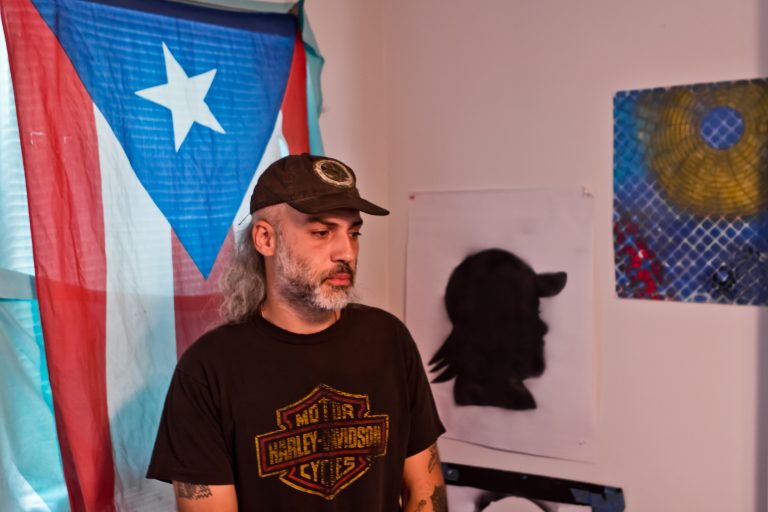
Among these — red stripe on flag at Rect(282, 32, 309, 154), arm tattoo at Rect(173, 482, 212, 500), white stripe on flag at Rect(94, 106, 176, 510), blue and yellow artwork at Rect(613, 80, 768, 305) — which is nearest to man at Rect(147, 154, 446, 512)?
arm tattoo at Rect(173, 482, 212, 500)

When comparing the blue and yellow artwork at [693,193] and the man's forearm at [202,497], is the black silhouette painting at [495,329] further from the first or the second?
the man's forearm at [202,497]

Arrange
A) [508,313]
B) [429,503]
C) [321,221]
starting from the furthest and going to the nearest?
[508,313]
[429,503]
[321,221]

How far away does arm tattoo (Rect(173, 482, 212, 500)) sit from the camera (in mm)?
1328

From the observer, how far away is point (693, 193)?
1.84 m

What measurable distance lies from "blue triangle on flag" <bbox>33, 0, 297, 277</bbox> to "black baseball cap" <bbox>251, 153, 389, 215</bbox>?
28 centimetres

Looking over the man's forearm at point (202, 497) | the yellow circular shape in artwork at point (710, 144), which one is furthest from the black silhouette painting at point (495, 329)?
the man's forearm at point (202, 497)

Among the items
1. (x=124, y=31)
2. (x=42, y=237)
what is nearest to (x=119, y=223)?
(x=42, y=237)

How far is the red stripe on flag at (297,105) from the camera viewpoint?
1938 mm

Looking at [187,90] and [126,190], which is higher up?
[187,90]

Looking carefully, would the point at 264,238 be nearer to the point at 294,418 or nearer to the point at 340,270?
the point at 340,270

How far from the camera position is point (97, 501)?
1477 mm

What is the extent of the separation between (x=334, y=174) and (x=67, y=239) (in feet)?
1.65

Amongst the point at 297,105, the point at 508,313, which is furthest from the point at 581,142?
the point at 297,105

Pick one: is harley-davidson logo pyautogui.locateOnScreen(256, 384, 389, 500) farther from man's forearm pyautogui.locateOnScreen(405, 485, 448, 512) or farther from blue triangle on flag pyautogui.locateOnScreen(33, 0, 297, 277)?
blue triangle on flag pyautogui.locateOnScreen(33, 0, 297, 277)
